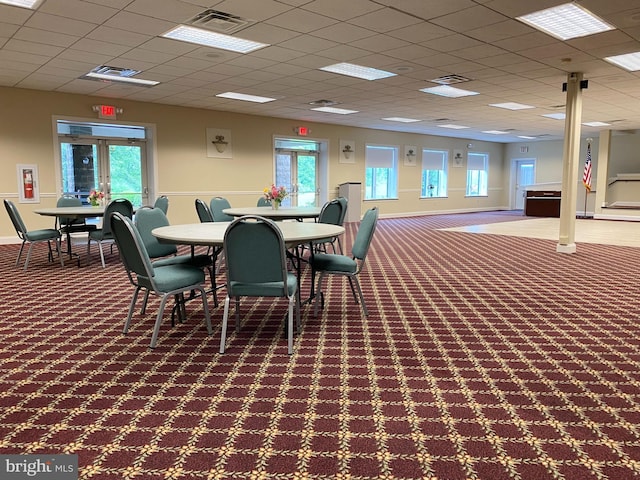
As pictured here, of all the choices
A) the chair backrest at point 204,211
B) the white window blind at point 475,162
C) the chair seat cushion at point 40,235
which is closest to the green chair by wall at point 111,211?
the chair seat cushion at point 40,235

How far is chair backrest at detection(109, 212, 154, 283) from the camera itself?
10.3ft

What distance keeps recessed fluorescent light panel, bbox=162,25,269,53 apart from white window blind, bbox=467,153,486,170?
14111mm

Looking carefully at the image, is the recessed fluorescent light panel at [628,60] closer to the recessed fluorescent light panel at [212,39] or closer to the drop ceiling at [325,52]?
the drop ceiling at [325,52]

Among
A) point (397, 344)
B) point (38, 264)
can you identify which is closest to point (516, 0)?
point (397, 344)

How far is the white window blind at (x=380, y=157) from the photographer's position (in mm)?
15391

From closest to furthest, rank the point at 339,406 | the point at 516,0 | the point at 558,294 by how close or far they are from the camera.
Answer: the point at 339,406 < the point at 516,0 < the point at 558,294

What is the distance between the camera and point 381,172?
16000mm

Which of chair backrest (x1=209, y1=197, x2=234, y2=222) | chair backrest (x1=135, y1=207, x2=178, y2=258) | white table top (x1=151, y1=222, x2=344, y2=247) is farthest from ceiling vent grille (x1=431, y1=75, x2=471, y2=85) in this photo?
chair backrest (x1=135, y1=207, x2=178, y2=258)

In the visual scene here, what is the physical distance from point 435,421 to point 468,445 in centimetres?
24

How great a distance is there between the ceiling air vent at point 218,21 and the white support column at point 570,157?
17.6 ft

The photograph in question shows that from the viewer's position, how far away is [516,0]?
4602 millimetres

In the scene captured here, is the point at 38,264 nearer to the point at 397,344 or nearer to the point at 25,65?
the point at 25,65

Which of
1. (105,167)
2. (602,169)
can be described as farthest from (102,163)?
(602,169)

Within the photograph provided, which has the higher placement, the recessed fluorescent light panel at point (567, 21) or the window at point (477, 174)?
the recessed fluorescent light panel at point (567, 21)
